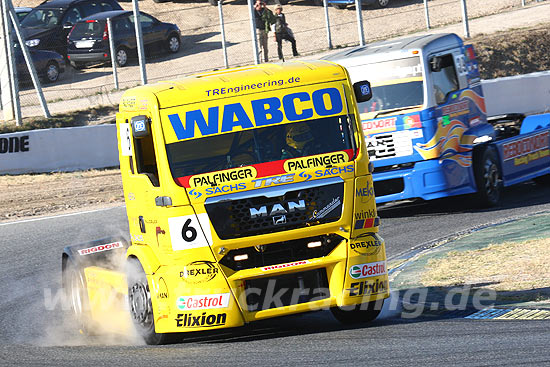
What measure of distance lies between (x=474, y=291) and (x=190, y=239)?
3.02m

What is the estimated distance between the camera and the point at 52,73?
2756 centimetres

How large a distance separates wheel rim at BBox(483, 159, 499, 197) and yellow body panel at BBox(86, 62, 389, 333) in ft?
21.7

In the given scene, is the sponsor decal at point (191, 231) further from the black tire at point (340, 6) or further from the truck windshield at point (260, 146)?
the black tire at point (340, 6)

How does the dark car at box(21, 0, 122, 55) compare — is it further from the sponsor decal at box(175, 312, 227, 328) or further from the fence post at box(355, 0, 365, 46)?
the sponsor decal at box(175, 312, 227, 328)

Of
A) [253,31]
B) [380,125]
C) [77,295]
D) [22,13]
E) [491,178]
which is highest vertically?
[22,13]

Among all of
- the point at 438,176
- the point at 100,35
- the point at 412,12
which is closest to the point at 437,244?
the point at 438,176

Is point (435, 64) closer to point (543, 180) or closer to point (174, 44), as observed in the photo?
point (543, 180)

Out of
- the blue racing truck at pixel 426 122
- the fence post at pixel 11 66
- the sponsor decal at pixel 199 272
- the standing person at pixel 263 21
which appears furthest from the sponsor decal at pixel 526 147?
the standing person at pixel 263 21

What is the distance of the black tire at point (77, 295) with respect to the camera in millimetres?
8875

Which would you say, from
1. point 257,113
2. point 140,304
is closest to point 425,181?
point 257,113

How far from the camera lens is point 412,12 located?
33656 mm

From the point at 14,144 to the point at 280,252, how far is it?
12979 mm

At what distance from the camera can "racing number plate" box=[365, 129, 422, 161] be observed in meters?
13.6

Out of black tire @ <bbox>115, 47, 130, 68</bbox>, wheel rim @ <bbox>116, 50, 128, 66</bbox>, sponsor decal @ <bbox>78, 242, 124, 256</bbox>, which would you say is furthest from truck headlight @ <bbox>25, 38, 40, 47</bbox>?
sponsor decal @ <bbox>78, 242, 124, 256</bbox>
